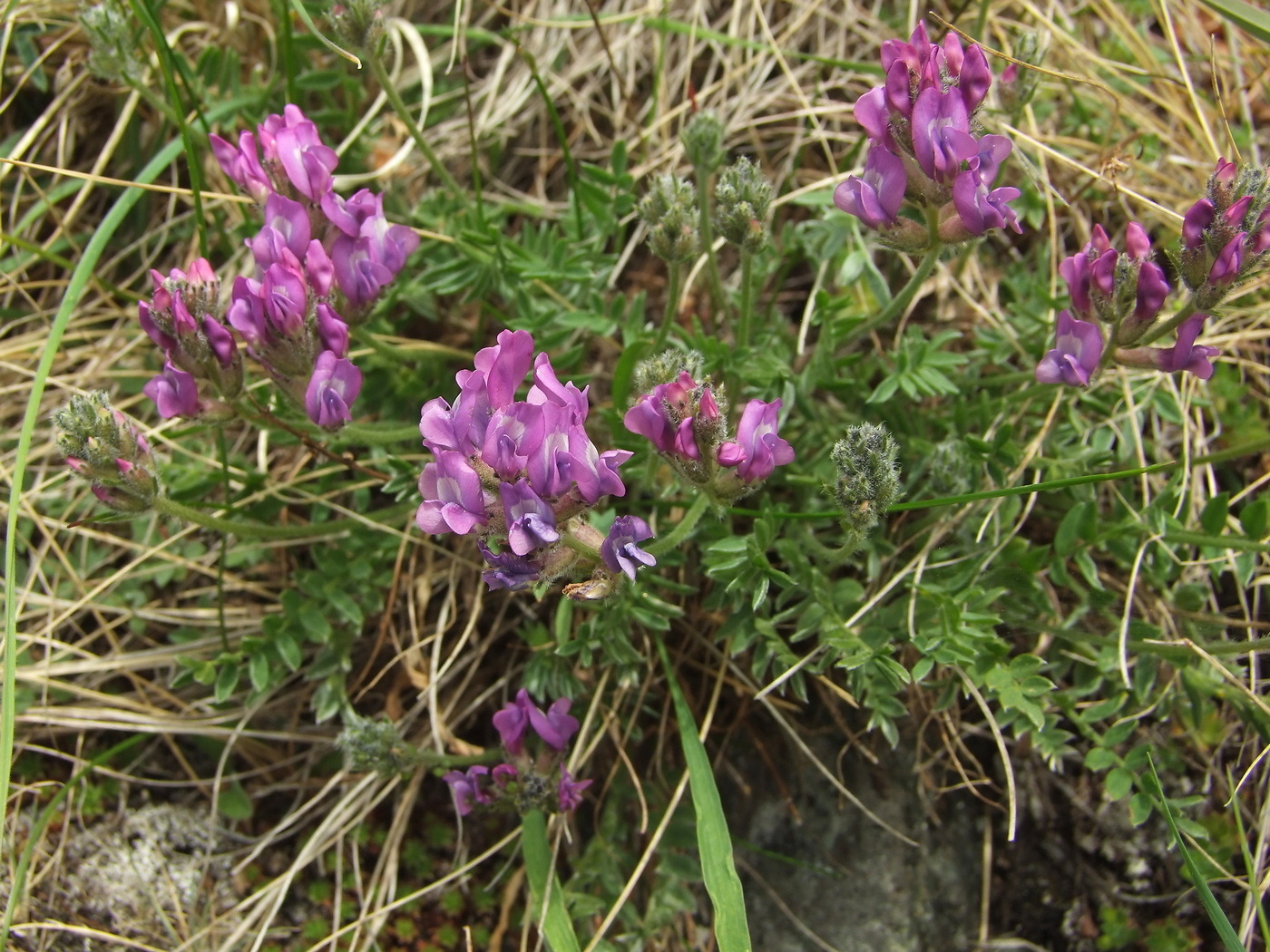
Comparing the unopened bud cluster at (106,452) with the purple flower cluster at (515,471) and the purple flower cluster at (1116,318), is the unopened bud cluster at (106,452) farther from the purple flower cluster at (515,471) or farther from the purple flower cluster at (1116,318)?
the purple flower cluster at (1116,318)

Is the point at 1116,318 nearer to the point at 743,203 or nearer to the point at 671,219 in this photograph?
the point at 743,203

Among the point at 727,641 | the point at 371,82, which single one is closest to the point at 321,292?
the point at 727,641

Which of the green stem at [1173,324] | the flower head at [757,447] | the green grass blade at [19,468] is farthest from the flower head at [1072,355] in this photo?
the green grass blade at [19,468]

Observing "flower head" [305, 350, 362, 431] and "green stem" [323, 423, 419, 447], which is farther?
"green stem" [323, 423, 419, 447]

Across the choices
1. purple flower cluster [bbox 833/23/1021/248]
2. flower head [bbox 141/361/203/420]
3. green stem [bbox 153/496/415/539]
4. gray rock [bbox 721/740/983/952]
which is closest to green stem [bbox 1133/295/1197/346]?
purple flower cluster [bbox 833/23/1021/248]

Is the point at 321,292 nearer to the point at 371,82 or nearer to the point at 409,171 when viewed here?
the point at 409,171

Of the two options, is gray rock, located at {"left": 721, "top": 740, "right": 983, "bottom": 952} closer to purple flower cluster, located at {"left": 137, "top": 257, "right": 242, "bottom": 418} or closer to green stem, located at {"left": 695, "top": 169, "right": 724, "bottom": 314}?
green stem, located at {"left": 695, "top": 169, "right": 724, "bottom": 314}

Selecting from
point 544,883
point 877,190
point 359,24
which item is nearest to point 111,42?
point 359,24
